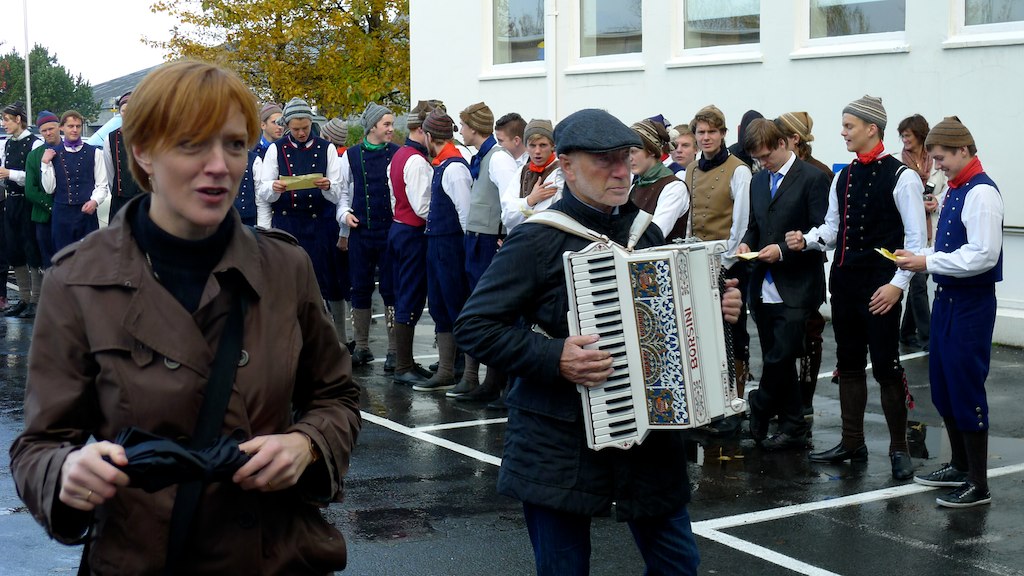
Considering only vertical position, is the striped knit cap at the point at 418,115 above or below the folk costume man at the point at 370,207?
above

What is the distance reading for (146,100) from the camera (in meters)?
2.54

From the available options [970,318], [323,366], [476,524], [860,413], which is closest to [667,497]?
[323,366]

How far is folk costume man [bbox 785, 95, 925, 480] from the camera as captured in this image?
7.05 m

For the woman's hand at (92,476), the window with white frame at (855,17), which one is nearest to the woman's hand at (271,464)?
the woman's hand at (92,476)

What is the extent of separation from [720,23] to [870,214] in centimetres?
859

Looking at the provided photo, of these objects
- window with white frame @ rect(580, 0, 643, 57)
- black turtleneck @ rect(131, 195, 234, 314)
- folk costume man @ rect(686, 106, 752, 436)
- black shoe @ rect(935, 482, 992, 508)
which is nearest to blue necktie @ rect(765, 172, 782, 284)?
folk costume man @ rect(686, 106, 752, 436)

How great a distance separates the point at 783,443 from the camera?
8.00 metres

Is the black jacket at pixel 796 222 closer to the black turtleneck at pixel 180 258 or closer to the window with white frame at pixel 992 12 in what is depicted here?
the window with white frame at pixel 992 12

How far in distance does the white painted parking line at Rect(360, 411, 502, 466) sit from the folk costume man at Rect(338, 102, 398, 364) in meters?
2.01

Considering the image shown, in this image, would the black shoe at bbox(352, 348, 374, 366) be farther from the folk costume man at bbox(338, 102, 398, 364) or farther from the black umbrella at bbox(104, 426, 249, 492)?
the black umbrella at bbox(104, 426, 249, 492)

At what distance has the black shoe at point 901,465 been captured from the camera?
722 centimetres

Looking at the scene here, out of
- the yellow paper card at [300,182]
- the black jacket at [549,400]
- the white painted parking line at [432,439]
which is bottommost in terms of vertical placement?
the white painted parking line at [432,439]

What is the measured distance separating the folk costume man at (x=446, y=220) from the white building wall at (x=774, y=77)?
5.17 metres

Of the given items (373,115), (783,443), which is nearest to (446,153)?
(373,115)
